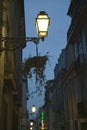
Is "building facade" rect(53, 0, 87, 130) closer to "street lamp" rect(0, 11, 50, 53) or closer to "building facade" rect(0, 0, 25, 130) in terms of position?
"building facade" rect(0, 0, 25, 130)

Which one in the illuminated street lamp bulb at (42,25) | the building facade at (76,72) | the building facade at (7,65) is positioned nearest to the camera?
the illuminated street lamp bulb at (42,25)

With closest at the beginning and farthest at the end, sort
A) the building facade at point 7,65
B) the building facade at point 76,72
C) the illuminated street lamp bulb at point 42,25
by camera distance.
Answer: the illuminated street lamp bulb at point 42,25
the building facade at point 7,65
the building facade at point 76,72

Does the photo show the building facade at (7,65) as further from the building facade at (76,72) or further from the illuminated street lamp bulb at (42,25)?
the building facade at (76,72)

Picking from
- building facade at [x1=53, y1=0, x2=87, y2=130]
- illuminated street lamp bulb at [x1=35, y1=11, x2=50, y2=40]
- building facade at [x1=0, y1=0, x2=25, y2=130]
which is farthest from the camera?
building facade at [x1=53, y1=0, x2=87, y2=130]

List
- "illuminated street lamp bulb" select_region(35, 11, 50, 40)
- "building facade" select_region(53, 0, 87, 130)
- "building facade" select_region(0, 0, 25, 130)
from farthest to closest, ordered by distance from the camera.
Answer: "building facade" select_region(53, 0, 87, 130) < "building facade" select_region(0, 0, 25, 130) < "illuminated street lamp bulb" select_region(35, 11, 50, 40)

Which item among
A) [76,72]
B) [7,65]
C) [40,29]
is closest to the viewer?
[40,29]

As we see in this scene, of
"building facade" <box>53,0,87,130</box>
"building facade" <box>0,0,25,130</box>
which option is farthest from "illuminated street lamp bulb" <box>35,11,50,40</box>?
"building facade" <box>53,0,87,130</box>

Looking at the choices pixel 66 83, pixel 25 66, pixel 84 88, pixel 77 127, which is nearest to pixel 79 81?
pixel 84 88

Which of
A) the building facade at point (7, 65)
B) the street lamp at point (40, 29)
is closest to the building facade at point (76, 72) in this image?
the building facade at point (7, 65)

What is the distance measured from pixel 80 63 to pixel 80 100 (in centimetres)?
371

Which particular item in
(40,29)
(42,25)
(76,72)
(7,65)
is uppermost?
(76,72)

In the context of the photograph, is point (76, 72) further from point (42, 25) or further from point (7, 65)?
point (42, 25)

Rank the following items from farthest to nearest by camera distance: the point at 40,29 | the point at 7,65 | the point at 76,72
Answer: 1. the point at 76,72
2. the point at 7,65
3. the point at 40,29

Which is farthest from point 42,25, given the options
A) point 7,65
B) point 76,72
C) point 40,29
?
point 76,72
